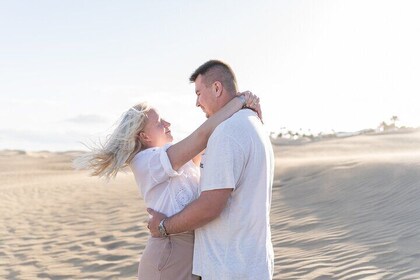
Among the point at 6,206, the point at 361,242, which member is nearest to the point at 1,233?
the point at 6,206

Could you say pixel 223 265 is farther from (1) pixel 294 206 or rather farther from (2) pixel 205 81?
(1) pixel 294 206

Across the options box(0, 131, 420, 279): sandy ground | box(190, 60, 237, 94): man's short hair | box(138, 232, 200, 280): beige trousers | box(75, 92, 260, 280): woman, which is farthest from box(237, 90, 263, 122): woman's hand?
box(0, 131, 420, 279): sandy ground

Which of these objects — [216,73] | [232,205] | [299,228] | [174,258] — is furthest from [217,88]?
[299,228]

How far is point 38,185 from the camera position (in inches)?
907

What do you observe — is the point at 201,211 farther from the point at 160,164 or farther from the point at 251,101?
the point at 251,101

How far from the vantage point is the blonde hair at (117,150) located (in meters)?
3.57

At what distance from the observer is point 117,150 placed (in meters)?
3.58

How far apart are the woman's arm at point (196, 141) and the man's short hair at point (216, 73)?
0.10m

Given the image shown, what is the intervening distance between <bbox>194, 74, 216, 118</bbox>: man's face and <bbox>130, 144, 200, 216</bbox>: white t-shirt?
0.28 meters

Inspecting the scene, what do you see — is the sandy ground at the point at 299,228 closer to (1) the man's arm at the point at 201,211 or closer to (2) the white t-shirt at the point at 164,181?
(2) the white t-shirt at the point at 164,181

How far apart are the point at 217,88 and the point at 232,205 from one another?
0.60 metres

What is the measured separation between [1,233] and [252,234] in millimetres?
10982

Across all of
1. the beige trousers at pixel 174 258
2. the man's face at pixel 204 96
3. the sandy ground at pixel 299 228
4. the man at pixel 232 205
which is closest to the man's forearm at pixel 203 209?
the man at pixel 232 205

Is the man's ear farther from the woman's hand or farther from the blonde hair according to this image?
the blonde hair
